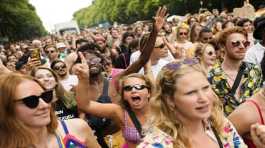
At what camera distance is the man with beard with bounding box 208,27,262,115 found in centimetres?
432

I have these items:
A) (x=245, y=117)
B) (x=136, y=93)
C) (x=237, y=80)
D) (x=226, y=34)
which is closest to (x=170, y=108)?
(x=245, y=117)

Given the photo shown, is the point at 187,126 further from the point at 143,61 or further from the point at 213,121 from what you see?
the point at 143,61

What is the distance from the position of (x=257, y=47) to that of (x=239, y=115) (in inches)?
111

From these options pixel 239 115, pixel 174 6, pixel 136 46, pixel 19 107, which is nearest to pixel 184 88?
pixel 239 115

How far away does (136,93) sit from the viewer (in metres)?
4.23

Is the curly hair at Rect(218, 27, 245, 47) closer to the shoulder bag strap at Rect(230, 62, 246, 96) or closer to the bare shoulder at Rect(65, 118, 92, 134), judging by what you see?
the shoulder bag strap at Rect(230, 62, 246, 96)

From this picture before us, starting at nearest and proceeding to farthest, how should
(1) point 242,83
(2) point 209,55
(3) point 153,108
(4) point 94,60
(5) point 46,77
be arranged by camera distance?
(3) point 153,108 → (1) point 242,83 → (5) point 46,77 → (4) point 94,60 → (2) point 209,55

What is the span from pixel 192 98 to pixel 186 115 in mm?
113

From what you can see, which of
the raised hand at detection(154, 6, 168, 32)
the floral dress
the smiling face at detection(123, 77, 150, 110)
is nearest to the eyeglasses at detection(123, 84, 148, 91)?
the smiling face at detection(123, 77, 150, 110)

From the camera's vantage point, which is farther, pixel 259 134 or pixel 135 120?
pixel 135 120

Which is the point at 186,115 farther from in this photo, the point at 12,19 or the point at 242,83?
the point at 12,19

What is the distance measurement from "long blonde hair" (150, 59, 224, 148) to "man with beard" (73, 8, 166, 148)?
1.56m

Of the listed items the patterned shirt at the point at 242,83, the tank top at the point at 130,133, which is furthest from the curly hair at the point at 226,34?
the tank top at the point at 130,133

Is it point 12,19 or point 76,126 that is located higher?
point 76,126
